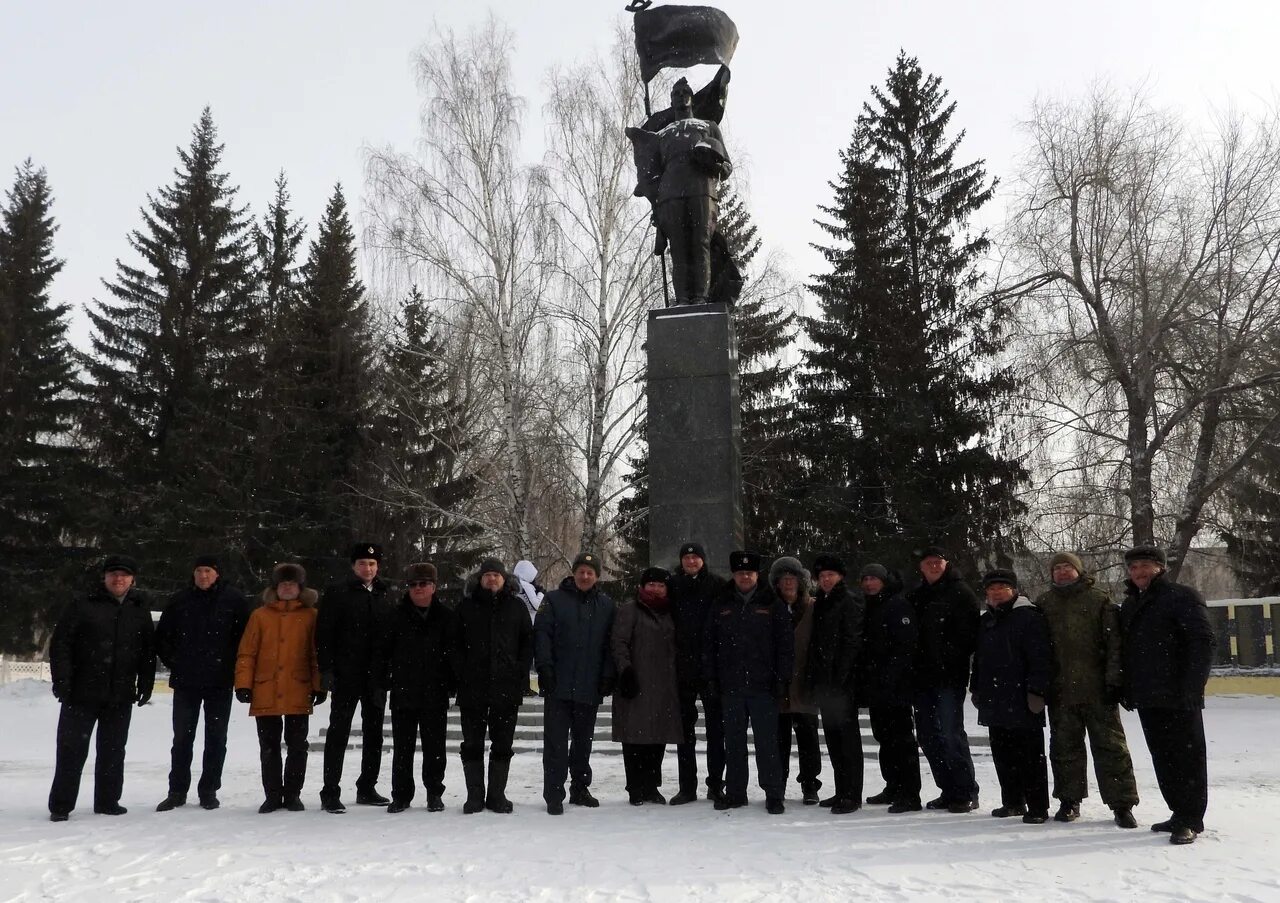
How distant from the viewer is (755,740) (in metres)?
6.23

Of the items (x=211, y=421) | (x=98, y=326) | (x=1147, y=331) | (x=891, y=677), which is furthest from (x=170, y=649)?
(x=98, y=326)

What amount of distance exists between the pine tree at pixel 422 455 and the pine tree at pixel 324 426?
784 millimetres

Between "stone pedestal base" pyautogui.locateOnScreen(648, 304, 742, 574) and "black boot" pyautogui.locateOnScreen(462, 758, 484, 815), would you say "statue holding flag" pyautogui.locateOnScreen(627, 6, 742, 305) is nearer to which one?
"stone pedestal base" pyautogui.locateOnScreen(648, 304, 742, 574)

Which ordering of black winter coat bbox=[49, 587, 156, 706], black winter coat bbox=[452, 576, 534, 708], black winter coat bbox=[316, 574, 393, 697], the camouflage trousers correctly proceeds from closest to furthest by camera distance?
the camouflage trousers
black winter coat bbox=[49, 587, 156, 706]
black winter coat bbox=[452, 576, 534, 708]
black winter coat bbox=[316, 574, 393, 697]

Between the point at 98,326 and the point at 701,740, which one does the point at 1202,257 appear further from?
the point at 98,326

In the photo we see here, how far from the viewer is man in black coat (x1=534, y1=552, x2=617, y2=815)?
651cm

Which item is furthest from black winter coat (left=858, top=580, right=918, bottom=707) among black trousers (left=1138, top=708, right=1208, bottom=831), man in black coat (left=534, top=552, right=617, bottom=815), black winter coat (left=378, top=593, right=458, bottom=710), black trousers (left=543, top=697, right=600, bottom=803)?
black winter coat (left=378, top=593, right=458, bottom=710)

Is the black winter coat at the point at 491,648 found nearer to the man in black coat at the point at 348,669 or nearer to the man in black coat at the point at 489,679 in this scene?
the man in black coat at the point at 489,679

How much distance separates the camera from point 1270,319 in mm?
16516

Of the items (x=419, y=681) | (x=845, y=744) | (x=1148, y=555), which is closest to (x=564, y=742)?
(x=419, y=681)

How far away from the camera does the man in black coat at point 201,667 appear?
21.1 feet

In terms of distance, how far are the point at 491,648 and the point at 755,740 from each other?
1630 millimetres

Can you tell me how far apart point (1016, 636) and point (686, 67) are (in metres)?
6.88

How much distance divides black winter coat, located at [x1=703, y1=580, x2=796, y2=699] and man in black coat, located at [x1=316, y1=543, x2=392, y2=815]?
2005 millimetres
